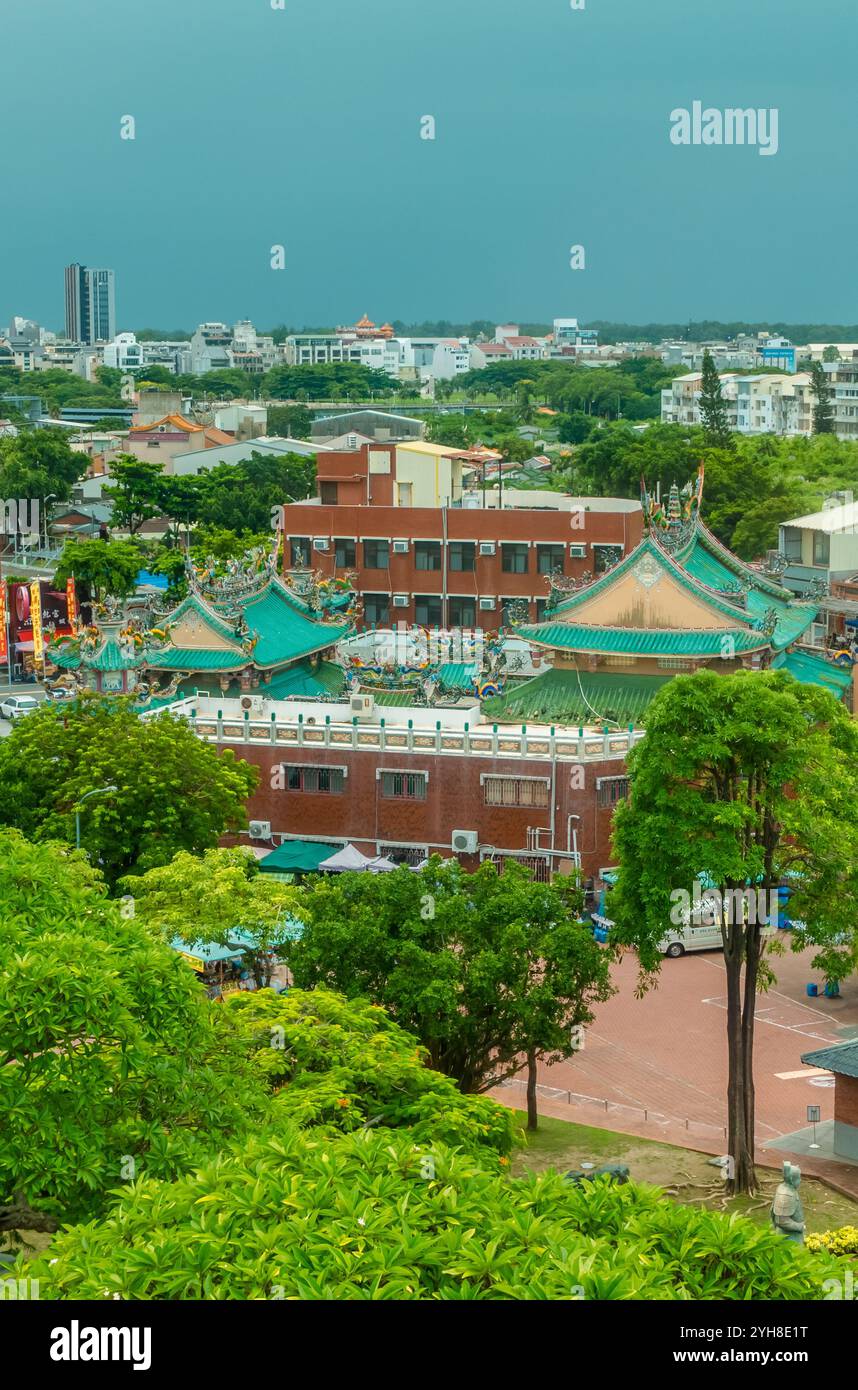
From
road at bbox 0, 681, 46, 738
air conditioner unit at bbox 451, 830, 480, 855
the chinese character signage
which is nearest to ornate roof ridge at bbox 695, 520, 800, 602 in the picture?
air conditioner unit at bbox 451, 830, 480, 855

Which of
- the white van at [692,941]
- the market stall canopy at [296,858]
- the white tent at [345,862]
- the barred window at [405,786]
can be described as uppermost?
the barred window at [405,786]

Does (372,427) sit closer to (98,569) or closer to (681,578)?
(98,569)

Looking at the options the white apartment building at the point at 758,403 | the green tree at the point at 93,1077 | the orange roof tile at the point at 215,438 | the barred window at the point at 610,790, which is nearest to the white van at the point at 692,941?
the barred window at the point at 610,790

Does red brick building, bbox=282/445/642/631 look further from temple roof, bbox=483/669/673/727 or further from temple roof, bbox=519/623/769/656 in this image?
temple roof, bbox=483/669/673/727

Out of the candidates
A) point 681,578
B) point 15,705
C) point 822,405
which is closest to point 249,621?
point 681,578

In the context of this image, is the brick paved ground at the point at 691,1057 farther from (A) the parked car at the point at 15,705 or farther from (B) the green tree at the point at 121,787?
(A) the parked car at the point at 15,705

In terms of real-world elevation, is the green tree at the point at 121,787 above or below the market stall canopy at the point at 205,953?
above
